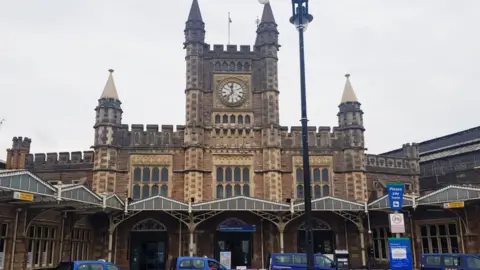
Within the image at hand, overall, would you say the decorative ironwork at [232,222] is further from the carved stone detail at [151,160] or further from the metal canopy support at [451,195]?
the metal canopy support at [451,195]

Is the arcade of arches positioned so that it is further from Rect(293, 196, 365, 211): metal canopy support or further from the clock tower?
Rect(293, 196, 365, 211): metal canopy support

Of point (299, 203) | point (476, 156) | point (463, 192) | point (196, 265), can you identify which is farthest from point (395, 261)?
point (476, 156)

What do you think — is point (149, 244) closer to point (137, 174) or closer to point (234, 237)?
point (137, 174)

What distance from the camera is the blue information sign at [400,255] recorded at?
16.9 meters

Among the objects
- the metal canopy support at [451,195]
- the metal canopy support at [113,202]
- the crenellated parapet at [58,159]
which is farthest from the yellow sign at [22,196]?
the metal canopy support at [451,195]

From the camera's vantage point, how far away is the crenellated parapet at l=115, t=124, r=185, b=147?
116 ft

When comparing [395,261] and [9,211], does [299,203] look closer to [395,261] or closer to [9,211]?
[395,261]

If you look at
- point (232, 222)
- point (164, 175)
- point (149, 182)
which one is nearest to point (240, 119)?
point (164, 175)

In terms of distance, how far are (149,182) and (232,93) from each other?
926 cm

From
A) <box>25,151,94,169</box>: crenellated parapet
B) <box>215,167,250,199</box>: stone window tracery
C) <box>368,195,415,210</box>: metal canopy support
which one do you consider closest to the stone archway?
<box>215,167,250,199</box>: stone window tracery

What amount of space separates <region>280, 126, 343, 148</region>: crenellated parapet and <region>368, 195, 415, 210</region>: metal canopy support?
6.67 metres

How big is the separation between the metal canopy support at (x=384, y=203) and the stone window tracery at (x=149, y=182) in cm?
1442

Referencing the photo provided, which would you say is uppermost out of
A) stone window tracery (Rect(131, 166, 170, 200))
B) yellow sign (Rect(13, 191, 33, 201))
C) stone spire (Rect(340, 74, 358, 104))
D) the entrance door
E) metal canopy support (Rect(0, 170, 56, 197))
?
stone spire (Rect(340, 74, 358, 104))

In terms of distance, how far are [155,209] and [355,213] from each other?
543 inches
